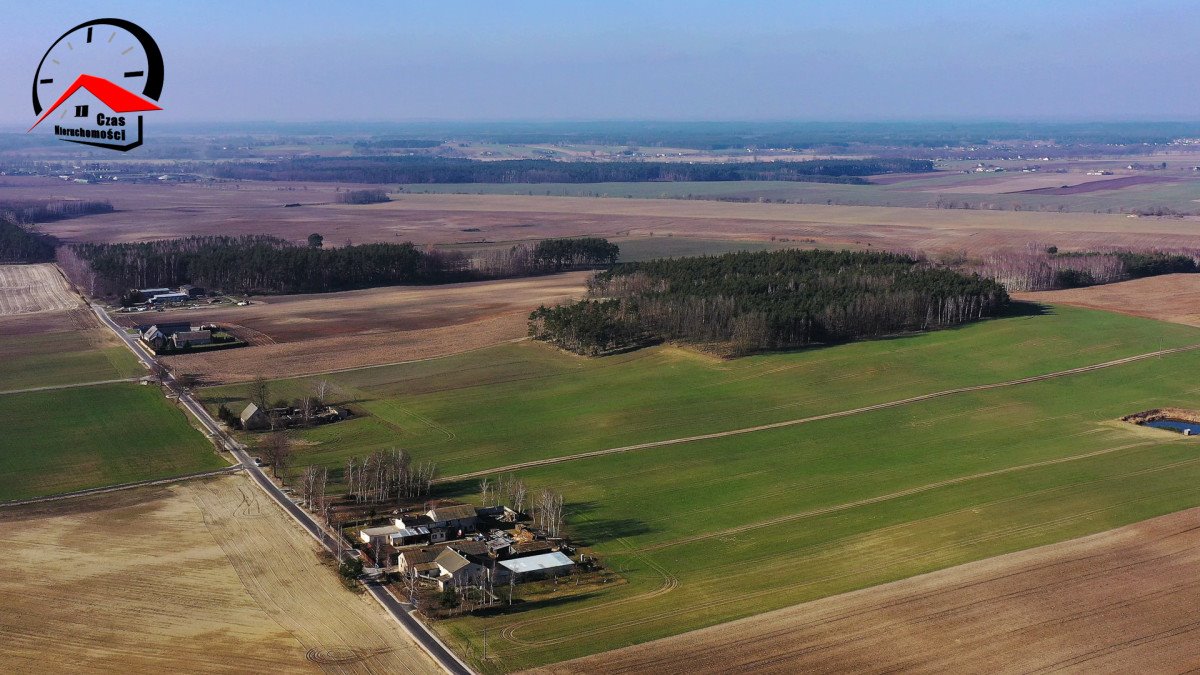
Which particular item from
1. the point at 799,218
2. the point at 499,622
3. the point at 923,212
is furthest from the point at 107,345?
the point at 923,212

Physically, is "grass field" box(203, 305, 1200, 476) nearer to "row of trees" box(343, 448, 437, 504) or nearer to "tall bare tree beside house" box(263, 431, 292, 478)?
"tall bare tree beside house" box(263, 431, 292, 478)

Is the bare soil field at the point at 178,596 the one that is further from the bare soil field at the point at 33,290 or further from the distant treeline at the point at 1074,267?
the distant treeline at the point at 1074,267

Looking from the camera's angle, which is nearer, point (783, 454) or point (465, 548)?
point (465, 548)

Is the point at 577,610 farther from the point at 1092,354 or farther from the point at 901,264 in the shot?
the point at 901,264

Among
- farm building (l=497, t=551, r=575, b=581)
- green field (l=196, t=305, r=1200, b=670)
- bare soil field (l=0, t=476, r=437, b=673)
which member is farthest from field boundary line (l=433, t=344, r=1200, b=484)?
farm building (l=497, t=551, r=575, b=581)

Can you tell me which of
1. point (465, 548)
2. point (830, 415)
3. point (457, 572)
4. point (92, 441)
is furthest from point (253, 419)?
point (830, 415)

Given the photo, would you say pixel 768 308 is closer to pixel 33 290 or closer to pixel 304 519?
pixel 304 519

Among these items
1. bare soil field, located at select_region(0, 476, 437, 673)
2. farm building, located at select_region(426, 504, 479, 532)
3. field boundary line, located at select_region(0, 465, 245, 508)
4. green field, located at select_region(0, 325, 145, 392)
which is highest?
green field, located at select_region(0, 325, 145, 392)
